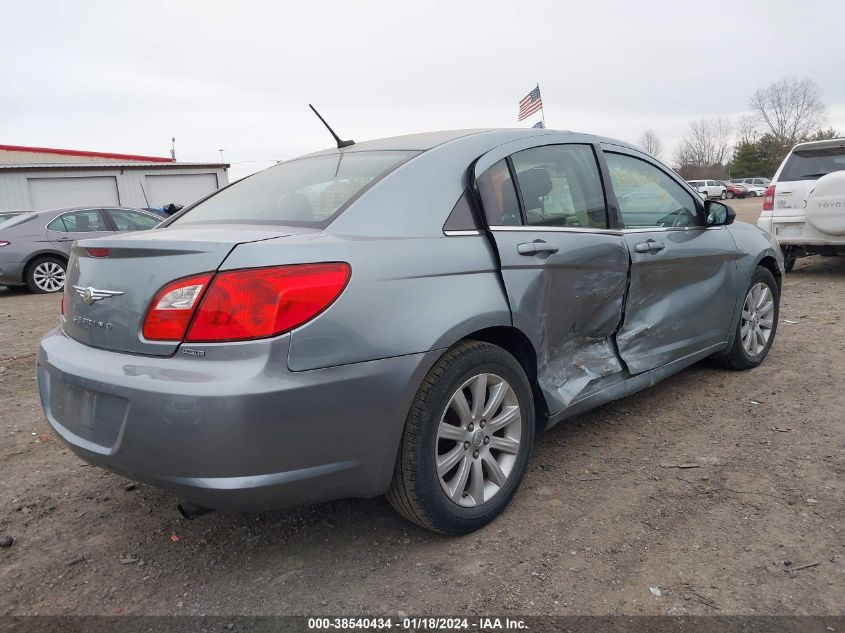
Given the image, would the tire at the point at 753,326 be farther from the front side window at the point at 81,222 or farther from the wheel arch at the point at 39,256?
the front side window at the point at 81,222

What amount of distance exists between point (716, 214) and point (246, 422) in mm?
3201

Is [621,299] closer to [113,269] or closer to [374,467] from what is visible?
[374,467]

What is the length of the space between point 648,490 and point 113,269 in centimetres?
230

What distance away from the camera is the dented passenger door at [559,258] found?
2664 mm

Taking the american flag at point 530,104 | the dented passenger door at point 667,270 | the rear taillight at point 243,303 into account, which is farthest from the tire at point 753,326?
the american flag at point 530,104

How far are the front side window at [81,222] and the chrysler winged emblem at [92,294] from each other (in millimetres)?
9285

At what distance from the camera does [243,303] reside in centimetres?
197

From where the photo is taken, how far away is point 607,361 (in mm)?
3180

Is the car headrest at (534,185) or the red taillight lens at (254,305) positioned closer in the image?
the red taillight lens at (254,305)

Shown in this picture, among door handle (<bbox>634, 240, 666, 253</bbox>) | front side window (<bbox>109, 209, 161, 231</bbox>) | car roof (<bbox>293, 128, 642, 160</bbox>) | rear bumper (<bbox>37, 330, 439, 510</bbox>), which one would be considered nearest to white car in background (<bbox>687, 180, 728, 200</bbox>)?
front side window (<bbox>109, 209, 161, 231</bbox>)

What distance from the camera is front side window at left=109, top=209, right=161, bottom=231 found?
10867 millimetres

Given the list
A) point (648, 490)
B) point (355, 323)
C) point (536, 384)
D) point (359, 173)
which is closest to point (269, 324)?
point (355, 323)

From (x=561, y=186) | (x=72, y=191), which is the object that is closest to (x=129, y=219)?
(x=561, y=186)

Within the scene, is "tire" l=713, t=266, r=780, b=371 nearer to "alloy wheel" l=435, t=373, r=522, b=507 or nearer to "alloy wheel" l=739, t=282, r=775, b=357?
"alloy wheel" l=739, t=282, r=775, b=357
